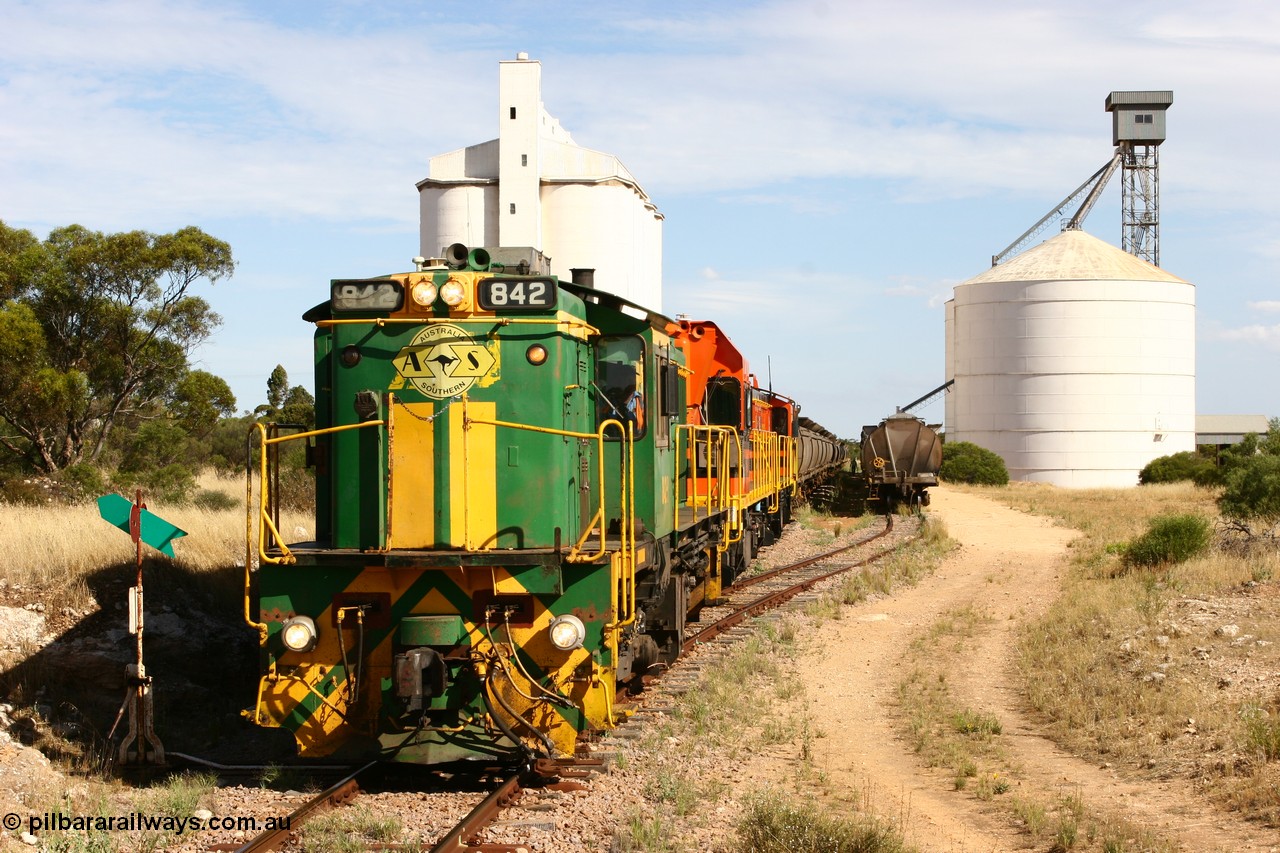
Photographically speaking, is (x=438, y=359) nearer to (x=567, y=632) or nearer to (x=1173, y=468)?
(x=567, y=632)

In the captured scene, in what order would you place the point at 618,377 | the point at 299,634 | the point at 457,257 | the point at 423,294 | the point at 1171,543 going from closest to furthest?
the point at 299,634, the point at 423,294, the point at 457,257, the point at 618,377, the point at 1171,543

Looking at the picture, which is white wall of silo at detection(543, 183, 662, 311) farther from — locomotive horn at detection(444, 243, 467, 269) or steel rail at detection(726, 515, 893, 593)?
locomotive horn at detection(444, 243, 467, 269)

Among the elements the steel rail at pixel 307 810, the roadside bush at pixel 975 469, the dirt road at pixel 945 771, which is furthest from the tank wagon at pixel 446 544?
the roadside bush at pixel 975 469

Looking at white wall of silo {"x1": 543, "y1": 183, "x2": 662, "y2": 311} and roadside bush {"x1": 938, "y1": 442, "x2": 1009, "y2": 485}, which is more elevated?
white wall of silo {"x1": 543, "y1": 183, "x2": 662, "y2": 311}

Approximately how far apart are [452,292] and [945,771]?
16.6 feet

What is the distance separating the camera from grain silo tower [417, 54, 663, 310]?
166ft

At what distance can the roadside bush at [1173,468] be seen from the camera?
56188mm

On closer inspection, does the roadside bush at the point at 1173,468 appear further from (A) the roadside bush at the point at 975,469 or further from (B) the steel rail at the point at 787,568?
(B) the steel rail at the point at 787,568

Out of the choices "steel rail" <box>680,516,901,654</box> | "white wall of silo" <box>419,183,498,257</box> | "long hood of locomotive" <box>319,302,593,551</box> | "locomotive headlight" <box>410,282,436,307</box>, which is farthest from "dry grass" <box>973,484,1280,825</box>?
"white wall of silo" <box>419,183,498,257</box>

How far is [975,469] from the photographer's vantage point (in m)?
59.2

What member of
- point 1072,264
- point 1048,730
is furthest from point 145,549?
point 1072,264

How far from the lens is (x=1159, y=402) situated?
6234cm

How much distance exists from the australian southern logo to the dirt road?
12.8ft

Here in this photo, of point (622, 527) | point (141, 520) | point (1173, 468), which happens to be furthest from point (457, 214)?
point (622, 527)
